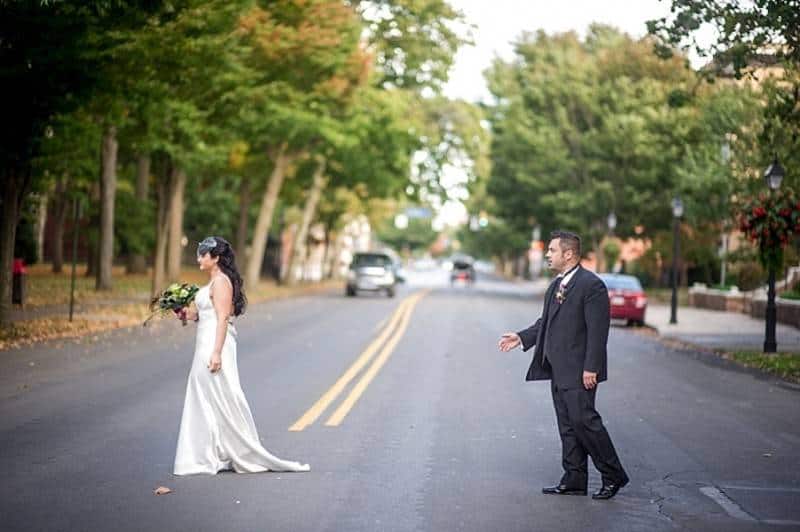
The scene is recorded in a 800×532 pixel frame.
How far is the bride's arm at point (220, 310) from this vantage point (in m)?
9.64

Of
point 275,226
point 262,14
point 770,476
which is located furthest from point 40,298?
point 275,226

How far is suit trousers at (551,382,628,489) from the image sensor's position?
9.05m

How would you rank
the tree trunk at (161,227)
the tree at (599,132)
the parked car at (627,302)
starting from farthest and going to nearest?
the tree at (599,132), the parked car at (627,302), the tree trunk at (161,227)

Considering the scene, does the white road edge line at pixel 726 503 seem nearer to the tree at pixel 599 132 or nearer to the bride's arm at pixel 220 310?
the bride's arm at pixel 220 310

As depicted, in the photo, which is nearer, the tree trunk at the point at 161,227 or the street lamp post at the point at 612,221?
the tree trunk at the point at 161,227

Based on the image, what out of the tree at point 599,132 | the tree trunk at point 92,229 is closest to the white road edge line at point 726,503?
the tree at point 599,132

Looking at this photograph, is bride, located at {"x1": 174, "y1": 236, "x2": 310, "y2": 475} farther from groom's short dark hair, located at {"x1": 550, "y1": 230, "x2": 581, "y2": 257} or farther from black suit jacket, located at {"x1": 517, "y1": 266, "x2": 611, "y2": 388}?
groom's short dark hair, located at {"x1": 550, "y1": 230, "x2": 581, "y2": 257}

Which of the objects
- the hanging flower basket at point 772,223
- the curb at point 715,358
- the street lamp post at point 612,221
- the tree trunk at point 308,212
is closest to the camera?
the curb at point 715,358

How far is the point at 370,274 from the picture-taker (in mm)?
51344

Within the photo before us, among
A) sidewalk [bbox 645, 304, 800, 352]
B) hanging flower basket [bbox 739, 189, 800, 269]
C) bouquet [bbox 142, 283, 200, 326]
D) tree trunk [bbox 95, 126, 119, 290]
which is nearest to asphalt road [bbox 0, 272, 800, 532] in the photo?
bouquet [bbox 142, 283, 200, 326]

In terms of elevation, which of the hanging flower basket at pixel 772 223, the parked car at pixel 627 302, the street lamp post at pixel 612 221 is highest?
the street lamp post at pixel 612 221

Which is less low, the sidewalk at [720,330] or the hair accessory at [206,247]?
the hair accessory at [206,247]

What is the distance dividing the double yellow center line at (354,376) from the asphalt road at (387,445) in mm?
61

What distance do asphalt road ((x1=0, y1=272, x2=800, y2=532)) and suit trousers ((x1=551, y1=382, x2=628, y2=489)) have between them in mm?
203
